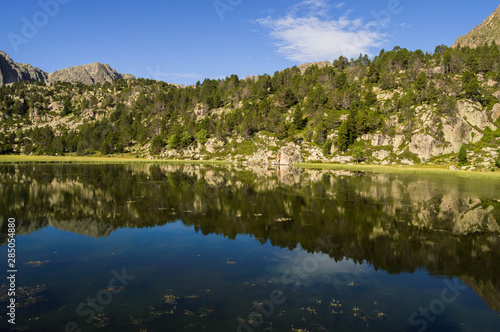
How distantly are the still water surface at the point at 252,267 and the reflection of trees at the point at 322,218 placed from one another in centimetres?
18

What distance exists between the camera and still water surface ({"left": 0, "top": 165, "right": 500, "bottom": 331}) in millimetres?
12586

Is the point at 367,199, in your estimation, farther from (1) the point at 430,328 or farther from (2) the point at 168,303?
(2) the point at 168,303

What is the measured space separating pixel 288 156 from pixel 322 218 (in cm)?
12404

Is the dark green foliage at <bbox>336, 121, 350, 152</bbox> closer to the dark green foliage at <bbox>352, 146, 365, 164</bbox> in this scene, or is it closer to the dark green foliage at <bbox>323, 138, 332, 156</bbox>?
the dark green foliage at <bbox>323, 138, 332, 156</bbox>

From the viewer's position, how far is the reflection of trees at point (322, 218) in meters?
21.0

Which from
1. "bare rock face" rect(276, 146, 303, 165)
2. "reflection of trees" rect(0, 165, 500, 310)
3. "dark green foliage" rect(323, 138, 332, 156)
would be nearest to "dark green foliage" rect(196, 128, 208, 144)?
"bare rock face" rect(276, 146, 303, 165)

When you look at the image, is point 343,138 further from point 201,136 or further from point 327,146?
point 201,136

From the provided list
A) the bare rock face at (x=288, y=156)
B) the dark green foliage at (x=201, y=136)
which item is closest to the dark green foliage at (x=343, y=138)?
the bare rock face at (x=288, y=156)

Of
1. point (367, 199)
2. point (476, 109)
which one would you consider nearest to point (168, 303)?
point (367, 199)

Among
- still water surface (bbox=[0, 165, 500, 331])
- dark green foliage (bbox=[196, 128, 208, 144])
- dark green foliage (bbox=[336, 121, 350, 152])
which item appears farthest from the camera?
dark green foliage (bbox=[196, 128, 208, 144])

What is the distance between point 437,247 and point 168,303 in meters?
21.0

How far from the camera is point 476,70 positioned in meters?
180

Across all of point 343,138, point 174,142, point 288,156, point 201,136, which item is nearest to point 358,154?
point 343,138

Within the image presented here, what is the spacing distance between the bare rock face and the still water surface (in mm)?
115792
